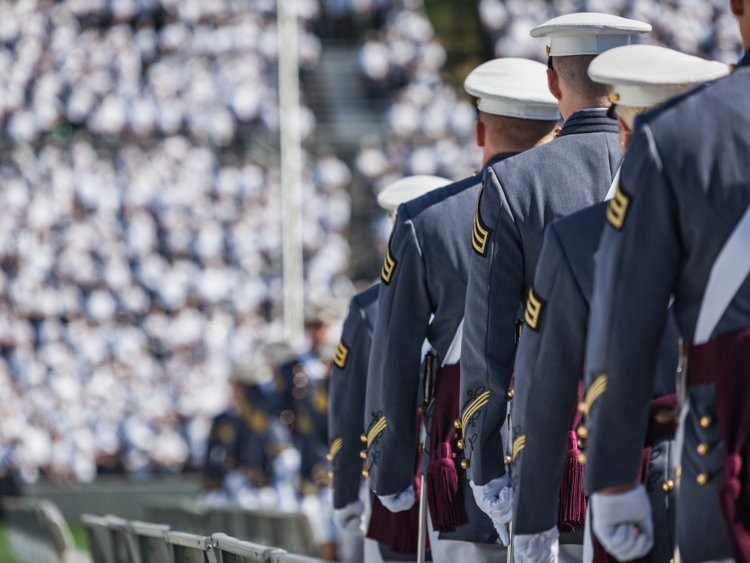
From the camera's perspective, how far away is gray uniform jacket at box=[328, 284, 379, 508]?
7.44 meters

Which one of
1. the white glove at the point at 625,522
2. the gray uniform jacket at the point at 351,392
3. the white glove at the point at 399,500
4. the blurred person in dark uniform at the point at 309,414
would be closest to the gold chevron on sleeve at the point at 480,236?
the white glove at the point at 399,500

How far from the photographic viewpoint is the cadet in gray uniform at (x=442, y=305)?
5.49 m

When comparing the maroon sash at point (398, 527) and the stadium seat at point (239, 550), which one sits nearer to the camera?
the stadium seat at point (239, 550)

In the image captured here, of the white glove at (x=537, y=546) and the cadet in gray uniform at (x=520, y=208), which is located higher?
the cadet in gray uniform at (x=520, y=208)

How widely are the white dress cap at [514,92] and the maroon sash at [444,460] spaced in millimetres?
807

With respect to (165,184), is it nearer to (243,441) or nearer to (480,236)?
(243,441)

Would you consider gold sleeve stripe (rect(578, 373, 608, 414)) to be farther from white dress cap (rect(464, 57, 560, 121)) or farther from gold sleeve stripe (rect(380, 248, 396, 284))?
gold sleeve stripe (rect(380, 248, 396, 284))

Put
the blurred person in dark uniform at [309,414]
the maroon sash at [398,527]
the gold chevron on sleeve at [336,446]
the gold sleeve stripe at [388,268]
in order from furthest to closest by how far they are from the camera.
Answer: the blurred person in dark uniform at [309,414] < the gold chevron on sleeve at [336,446] < the maroon sash at [398,527] < the gold sleeve stripe at [388,268]

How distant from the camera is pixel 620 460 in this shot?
3.54 m

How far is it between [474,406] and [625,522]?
158 centimetres

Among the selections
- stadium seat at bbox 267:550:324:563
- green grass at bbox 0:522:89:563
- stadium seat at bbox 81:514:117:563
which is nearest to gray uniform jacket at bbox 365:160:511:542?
stadium seat at bbox 267:550:324:563

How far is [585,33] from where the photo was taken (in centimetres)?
498

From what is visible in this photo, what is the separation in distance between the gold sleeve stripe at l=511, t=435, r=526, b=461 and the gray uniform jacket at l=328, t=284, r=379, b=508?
10.1 feet

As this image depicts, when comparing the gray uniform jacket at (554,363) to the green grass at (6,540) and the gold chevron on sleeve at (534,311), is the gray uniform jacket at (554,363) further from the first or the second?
the green grass at (6,540)
